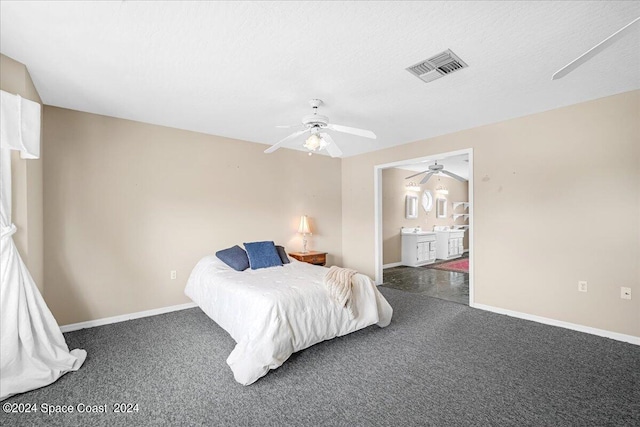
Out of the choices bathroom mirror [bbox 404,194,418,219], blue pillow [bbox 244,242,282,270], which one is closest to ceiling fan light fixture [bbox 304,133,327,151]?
blue pillow [bbox 244,242,282,270]

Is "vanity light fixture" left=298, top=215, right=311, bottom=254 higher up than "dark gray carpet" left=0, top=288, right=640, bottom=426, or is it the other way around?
"vanity light fixture" left=298, top=215, right=311, bottom=254

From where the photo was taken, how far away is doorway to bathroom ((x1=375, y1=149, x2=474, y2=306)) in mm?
5398

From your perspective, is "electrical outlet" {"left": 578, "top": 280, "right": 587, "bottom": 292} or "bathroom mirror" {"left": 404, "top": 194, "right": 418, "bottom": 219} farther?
"bathroom mirror" {"left": 404, "top": 194, "right": 418, "bottom": 219}

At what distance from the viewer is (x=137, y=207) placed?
147 inches

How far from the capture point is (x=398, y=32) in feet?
6.48

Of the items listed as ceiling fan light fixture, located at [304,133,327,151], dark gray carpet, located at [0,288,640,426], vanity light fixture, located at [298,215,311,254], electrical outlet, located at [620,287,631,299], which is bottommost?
dark gray carpet, located at [0,288,640,426]

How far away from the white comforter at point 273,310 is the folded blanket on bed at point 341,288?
0.05 meters

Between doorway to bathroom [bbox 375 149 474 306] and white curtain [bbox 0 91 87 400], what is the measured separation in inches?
177

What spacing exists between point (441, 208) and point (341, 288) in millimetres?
6836

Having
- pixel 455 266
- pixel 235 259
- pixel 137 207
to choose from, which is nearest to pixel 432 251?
pixel 455 266

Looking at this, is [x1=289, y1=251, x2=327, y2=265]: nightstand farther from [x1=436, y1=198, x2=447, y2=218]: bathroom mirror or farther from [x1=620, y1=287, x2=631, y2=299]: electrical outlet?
[x1=436, y1=198, x2=447, y2=218]: bathroom mirror

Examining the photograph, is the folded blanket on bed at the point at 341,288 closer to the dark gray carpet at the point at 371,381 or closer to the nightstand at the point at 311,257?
the dark gray carpet at the point at 371,381

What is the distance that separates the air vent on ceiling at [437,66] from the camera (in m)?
2.29

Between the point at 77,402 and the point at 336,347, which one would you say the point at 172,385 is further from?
the point at 336,347
